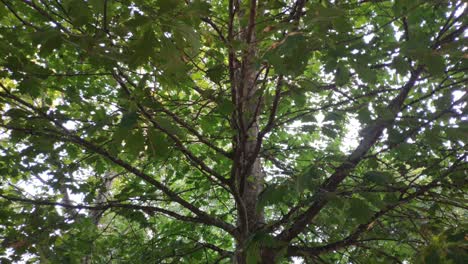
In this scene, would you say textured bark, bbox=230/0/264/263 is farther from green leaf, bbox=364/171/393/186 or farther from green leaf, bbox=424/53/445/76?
green leaf, bbox=424/53/445/76

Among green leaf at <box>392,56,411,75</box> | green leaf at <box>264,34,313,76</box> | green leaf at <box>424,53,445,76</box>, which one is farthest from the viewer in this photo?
green leaf at <box>392,56,411,75</box>

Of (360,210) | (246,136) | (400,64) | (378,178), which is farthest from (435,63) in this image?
(246,136)

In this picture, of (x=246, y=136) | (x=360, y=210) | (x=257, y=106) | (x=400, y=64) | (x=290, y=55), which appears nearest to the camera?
(x=290, y=55)

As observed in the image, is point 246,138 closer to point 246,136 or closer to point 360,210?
point 246,136

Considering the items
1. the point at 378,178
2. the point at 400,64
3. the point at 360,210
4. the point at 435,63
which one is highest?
the point at 400,64

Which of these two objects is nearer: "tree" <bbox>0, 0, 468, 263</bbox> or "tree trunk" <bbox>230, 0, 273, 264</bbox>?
"tree" <bbox>0, 0, 468, 263</bbox>

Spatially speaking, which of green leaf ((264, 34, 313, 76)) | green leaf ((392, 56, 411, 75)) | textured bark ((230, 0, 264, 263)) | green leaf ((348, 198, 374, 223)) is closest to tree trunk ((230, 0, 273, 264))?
textured bark ((230, 0, 264, 263))

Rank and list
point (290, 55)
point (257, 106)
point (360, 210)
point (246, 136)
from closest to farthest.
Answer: point (290, 55) < point (360, 210) < point (257, 106) < point (246, 136)

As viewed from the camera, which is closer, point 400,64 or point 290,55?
point 290,55

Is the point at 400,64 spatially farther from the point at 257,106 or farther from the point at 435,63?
the point at 257,106

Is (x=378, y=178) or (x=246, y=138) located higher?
(x=246, y=138)

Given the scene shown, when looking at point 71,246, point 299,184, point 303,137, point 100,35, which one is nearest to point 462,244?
point 299,184

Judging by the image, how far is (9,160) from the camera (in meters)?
3.34

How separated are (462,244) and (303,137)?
4345 millimetres
